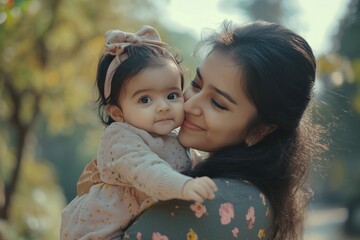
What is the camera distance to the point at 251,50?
232 centimetres

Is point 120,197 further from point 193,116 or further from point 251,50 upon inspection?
point 251,50

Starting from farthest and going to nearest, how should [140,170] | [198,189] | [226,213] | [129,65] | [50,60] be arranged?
[50,60] < [129,65] < [226,213] < [140,170] < [198,189]

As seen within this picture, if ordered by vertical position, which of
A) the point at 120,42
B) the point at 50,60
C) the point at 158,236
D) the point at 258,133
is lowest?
the point at 50,60

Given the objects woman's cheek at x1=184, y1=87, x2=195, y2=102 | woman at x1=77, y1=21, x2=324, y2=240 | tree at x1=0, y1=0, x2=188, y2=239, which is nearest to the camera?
woman at x1=77, y1=21, x2=324, y2=240

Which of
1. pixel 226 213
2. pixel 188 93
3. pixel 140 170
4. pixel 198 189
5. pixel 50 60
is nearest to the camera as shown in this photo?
pixel 198 189

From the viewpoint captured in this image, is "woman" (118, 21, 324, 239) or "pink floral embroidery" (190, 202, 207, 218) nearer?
"pink floral embroidery" (190, 202, 207, 218)

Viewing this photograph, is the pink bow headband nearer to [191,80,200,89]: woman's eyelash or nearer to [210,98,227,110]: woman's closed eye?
[191,80,200,89]: woman's eyelash

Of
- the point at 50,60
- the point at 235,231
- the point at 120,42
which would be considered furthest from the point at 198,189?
the point at 50,60

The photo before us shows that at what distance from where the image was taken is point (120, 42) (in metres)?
2.41

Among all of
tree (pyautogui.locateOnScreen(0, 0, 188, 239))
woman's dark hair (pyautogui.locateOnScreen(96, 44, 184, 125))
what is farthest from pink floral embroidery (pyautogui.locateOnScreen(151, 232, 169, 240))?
tree (pyautogui.locateOnScreen(0, 0, 188, 239))

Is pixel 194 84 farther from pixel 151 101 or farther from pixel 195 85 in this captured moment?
pixel 151 101

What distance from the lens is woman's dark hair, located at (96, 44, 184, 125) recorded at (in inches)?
90.0

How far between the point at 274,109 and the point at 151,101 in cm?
40

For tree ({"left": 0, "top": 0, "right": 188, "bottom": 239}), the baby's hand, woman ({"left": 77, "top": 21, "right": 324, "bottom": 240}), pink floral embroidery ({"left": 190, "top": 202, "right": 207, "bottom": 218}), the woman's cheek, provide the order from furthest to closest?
tree ({"left": 0, "top": 0, "right": 188, "bottom": 239}) → the woman's cheek → woman ({"left": 77, "top": 21, "right": 324, "bottom": 240}) → pink floral embroidery ({"left": 190, "top": 202, "right": 207, "bottom": 218}) → the baby's hand
